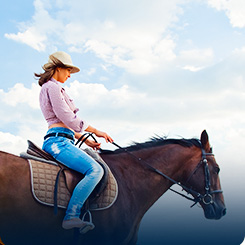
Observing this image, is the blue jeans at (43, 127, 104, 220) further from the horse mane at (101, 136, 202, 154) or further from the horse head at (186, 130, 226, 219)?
the horse head at (186, 130, 226, 219)

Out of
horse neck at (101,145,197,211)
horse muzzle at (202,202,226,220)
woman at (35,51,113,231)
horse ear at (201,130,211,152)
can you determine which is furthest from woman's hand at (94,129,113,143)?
horse muzzle at (202,202,226,220)

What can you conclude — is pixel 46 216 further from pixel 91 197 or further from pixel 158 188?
pixel 158 188

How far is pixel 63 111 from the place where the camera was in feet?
15.1

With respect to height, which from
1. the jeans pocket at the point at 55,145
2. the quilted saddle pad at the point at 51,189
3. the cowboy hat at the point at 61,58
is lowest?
the quilted saddle pad at the point at 51,189

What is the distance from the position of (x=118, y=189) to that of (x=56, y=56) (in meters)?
2.45

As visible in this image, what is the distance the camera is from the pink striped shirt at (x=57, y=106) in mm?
4609

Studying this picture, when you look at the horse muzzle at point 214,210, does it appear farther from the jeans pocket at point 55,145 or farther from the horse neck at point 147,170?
the jeans pocket at point 55,145

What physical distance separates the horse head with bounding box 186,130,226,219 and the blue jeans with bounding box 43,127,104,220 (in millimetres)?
2055

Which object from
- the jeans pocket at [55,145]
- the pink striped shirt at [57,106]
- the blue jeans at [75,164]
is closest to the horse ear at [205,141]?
the blue jeans at [75,164]

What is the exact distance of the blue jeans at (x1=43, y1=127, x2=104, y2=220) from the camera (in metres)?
4.34

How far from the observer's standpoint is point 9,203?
3.98 m

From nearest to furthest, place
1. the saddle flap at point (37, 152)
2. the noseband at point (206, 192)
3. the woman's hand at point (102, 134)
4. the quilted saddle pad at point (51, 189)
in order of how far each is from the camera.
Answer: the quilted saddle pad at point (51, 189) → the saddle flap at point (37, 152) → the woman's hand at point (102, 134) → the noseband at point (206, 192)

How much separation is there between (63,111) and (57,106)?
129 mm

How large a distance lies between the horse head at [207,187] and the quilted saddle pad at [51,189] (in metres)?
1.75
